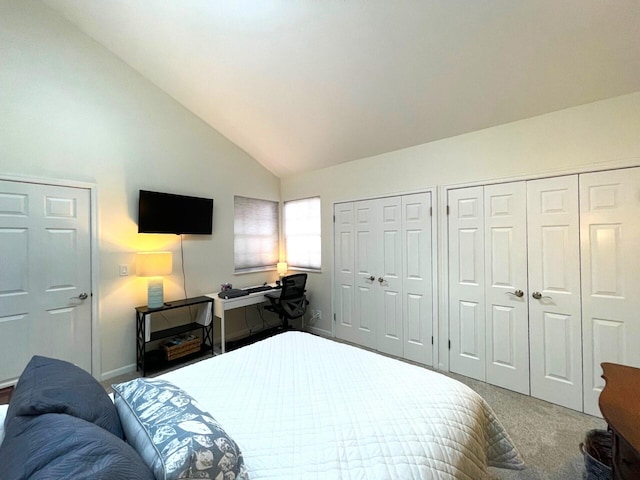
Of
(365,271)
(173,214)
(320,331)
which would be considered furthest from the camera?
(320,331)

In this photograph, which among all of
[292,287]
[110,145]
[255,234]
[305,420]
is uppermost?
[110,145]

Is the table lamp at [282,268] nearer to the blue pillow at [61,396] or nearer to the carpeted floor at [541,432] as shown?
the carpeted floor at [541,432]

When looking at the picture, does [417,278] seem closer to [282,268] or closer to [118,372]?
[282,268]

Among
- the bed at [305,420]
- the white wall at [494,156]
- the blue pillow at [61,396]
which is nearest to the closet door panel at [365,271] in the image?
the white wall at [494,156]

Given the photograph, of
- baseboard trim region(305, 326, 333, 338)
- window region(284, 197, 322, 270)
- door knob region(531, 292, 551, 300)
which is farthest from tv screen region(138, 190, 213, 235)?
door knob region(531, 292, 551, 300)

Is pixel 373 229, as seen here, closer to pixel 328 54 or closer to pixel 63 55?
pixel 328 54

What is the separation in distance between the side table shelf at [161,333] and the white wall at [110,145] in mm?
126

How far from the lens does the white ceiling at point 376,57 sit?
1.89 m

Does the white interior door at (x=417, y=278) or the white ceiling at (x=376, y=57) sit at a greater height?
the white ceiling at (x=376, y=57)

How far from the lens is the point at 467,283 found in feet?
9.41

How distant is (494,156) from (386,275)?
171 centimetres

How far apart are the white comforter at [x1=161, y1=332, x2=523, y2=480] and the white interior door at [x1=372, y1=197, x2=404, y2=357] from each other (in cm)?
168

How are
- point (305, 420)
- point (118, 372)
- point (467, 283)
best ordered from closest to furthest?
point (305, 420) → point (467, 283) → point (118, 372)

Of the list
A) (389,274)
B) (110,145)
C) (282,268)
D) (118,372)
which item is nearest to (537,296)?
(389,274)
